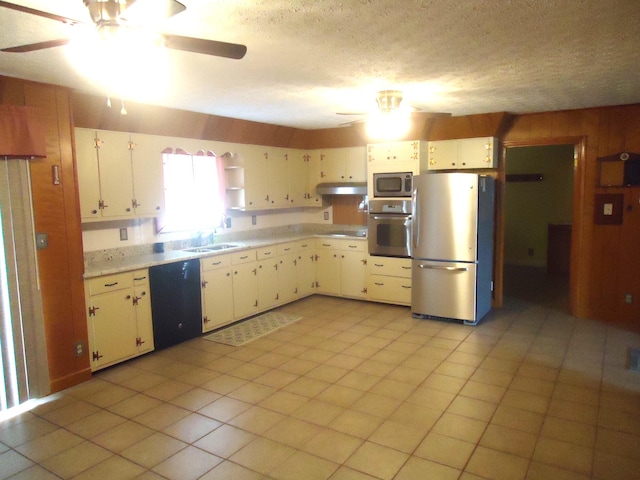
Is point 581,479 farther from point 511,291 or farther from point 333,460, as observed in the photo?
point 511,291

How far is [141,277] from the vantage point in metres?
4.24

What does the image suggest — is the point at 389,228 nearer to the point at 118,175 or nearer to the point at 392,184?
the point at 392,184

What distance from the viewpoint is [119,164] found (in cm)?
428

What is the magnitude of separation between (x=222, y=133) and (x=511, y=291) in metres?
4.76

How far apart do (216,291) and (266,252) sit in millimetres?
944

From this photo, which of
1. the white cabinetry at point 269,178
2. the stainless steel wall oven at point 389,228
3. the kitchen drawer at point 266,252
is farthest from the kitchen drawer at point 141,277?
the stainless steel wall oven at point 389,228

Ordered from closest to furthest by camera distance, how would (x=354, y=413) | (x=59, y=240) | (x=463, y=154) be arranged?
(x=354, y=413), (x=59, y=240), (x=463, y=154)

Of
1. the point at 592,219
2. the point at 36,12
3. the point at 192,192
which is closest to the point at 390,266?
the point at 592,219

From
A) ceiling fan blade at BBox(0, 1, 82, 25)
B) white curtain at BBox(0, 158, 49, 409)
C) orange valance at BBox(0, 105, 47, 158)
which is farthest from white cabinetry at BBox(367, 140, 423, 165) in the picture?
ceiling fan blade at BBox(0, 1, 82, 25)

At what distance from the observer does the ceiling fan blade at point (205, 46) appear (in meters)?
1.94

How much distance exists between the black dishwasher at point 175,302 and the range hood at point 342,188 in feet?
8.13

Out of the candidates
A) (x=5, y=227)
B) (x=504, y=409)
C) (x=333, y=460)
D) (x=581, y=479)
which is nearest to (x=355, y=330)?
(x=504, y=409)

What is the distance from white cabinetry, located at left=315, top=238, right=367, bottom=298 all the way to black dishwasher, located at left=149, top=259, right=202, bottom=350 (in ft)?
7.22

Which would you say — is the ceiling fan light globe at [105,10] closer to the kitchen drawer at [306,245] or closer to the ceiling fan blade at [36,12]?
the ceiling fan blade at [36,12]
